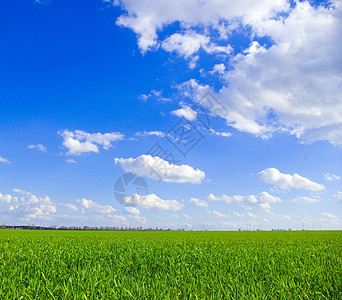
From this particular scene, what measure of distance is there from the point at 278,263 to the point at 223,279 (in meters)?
2.51

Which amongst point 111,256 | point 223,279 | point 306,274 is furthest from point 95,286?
point 306,274

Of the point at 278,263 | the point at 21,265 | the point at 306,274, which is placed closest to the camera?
the point at 306,274

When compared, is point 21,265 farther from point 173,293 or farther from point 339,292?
point 339,292

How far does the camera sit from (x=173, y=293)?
134 inches

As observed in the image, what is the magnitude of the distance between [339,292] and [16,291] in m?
4.63

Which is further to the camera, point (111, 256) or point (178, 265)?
point (111, 256)

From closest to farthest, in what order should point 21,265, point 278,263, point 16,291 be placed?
point 16,291 → point 21,265 → point 278,263

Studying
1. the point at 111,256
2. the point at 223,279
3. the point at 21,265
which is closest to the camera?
the point at 223,279

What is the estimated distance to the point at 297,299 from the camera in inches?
132

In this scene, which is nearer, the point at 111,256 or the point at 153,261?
the point at 153,261

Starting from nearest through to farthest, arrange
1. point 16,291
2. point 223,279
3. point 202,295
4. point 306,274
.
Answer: point 202,295
point 16,291
point 223,279
point 306,274

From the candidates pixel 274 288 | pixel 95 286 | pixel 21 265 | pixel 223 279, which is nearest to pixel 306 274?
pixel 274 288

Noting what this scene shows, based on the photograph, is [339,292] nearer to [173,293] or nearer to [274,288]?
[274,288]

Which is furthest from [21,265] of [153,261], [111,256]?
[153,261]
